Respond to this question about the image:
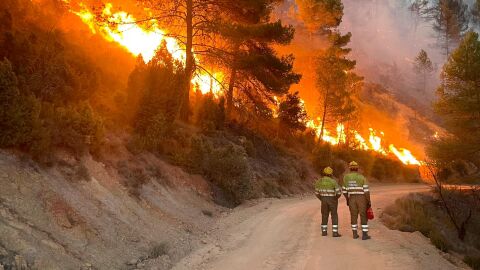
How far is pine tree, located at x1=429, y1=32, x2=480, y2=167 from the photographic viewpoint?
30.6m

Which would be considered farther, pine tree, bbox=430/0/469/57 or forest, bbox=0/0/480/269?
pine tree, bbox=430/0/469/57

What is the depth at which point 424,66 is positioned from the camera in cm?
8050

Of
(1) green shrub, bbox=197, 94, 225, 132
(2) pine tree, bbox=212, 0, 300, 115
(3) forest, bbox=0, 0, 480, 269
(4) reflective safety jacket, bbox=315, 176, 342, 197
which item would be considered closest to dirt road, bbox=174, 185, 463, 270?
(3) forest, bbox=0, 0, 480, 269

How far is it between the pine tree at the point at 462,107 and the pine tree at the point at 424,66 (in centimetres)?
4718

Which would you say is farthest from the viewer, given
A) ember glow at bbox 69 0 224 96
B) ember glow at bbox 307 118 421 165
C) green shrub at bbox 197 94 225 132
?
ember glow at bbox 307 118 421 165

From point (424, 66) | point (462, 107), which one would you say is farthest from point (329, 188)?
point (424, 66)

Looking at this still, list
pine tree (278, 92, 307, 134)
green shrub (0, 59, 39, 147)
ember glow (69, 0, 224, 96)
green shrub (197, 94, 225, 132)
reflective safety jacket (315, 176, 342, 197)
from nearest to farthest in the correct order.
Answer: green shrub (0, 59, 39, 147)
reflective safety jacket (315, 176, 342, 197)
green shrub (197, 94, 225, 132)
ember glow (69, 0, 224, 96)
pine tree (278, 92, 307, 134)

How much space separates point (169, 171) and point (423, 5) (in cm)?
11006

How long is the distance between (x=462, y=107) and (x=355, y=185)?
24.3 m

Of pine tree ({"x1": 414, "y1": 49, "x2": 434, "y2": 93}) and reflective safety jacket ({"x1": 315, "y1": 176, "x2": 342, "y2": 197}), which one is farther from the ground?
pine tree ({"x1": 414, "y1": 49, "x2": 434, "y2": 93})

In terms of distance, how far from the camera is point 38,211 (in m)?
7.51

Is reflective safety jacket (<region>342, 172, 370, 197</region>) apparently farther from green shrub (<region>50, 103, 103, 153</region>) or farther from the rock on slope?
green shrub (<region>50, 103, 103, 153</region>)

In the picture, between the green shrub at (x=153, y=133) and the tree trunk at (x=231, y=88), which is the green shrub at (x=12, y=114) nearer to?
the green shrub at (x=153, y=133)

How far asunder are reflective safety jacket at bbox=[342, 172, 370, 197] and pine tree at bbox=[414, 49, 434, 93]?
239 ft
